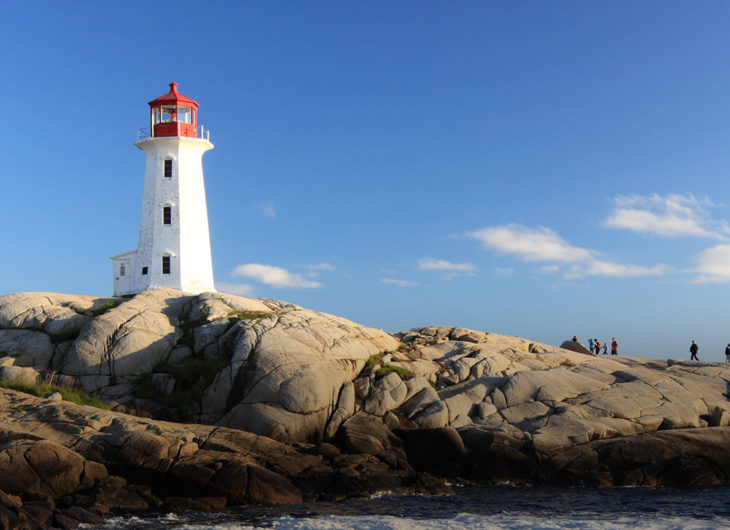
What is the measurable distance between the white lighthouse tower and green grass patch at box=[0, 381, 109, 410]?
40.8 feet

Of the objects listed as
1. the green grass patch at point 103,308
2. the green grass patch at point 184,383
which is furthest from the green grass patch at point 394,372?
the green grass patch at point 103,308

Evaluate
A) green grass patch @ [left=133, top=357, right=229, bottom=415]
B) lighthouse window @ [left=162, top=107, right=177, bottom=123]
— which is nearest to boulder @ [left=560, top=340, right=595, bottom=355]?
green grass patch @ [left=133, top=357, right=229, bottom=415]

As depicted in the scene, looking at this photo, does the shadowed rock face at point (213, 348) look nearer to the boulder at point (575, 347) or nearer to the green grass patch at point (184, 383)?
the green grass patch at point (184, 383)

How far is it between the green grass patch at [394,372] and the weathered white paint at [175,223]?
1522 cm

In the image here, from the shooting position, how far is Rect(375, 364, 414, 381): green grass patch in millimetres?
28266

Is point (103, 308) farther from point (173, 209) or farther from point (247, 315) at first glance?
point (173, 209)

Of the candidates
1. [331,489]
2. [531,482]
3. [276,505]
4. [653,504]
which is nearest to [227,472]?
[276,505]

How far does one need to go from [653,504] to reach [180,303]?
2105 centimetres

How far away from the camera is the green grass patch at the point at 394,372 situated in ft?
92.7

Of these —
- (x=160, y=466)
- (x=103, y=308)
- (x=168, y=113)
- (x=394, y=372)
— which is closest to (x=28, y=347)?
(x=103, y=308)

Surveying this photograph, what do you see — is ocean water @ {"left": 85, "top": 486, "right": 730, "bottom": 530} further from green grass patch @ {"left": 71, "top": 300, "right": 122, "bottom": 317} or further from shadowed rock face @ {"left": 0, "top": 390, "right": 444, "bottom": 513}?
green grass patch @ {"left": 71, "top": 300, "right": 122, "bottom": 317}

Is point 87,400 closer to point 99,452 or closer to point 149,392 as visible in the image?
point 149,392

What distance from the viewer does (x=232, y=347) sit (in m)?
28.4

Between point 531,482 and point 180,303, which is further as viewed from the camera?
point 180,303
